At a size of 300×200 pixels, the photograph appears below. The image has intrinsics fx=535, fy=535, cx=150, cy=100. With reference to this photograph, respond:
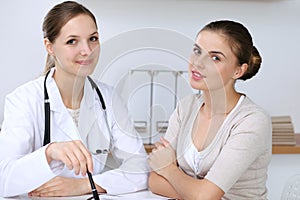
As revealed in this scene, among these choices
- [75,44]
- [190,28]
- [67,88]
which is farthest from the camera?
[190,28]

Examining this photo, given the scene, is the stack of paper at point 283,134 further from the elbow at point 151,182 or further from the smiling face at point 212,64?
the elbow at point 151,182

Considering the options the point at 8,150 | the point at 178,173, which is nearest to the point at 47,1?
the point at 8,150

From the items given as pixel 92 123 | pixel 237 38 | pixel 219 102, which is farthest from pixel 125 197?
pixel 237 38

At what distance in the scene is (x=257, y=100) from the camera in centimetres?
232

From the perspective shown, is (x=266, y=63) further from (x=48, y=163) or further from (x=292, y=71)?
(x=48, y=163)

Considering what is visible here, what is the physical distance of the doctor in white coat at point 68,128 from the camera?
1338 millimetres

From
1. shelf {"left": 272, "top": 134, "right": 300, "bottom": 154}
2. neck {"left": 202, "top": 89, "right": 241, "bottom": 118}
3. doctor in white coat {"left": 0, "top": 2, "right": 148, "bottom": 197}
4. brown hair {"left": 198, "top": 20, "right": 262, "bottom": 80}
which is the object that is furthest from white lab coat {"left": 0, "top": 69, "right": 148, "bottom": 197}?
shelf {"left": 272, "top": 134, "right": 300, "bottom": 154}

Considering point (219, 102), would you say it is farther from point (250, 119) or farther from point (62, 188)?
point (62, 188)

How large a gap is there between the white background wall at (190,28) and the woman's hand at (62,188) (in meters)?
0.83

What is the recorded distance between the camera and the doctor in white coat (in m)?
1.34

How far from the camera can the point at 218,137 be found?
4.78 feet

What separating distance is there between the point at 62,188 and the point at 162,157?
0.90 ft

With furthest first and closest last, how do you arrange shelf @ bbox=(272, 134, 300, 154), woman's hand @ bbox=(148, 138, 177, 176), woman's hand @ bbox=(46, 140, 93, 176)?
1. shelf @ bbox=(272, 134, 300, 154)
2. woman's hand @ bbox=(148, 138, 177, 176)
3. woman's hand @ bbox=(46, 140, 93, 176)

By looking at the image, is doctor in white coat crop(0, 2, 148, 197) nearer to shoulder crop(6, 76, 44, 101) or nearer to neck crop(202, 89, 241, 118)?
shoulder crop(6, 76, 44, 101)
